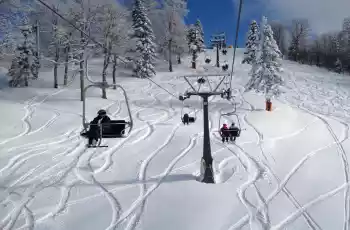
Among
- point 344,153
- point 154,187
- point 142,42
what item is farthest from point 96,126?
point 142,42

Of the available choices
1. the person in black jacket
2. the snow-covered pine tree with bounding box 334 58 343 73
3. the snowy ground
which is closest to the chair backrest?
the person in black jacket

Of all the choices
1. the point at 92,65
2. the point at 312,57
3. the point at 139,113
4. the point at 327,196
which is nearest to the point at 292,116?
the point at 139,113

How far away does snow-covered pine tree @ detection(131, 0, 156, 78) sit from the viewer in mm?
36938

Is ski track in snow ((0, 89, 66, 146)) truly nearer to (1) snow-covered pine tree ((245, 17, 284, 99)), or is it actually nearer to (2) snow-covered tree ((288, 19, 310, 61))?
(1) snow-covered pine tree ((245, 17, 284, 99))

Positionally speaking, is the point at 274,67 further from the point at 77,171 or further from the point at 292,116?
the point at 77,171

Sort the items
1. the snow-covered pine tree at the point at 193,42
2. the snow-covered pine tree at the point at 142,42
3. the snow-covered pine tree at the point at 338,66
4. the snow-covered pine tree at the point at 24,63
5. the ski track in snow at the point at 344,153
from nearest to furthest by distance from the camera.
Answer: the ski track in snow at the point at 344,153, the snow-covered pine tree at the point at 24,63, the snow-covered pine tree at the point at 142,42, the snow-covered pine tree at the point at 193,42, the snow-covered pine tree at the point at 338,66

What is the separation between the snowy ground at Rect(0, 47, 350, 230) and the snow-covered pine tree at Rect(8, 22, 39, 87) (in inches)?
282

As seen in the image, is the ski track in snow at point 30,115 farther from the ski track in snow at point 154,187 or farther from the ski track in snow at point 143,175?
the ski track in snow at point 154,187

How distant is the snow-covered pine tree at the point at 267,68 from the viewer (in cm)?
2733

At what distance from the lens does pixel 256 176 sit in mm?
12992

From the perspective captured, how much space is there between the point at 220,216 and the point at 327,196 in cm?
477

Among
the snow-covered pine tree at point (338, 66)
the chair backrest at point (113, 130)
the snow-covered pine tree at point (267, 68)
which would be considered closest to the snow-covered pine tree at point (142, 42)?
the snow-covered pine tree at point (267, 68)

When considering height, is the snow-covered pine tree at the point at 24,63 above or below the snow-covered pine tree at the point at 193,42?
below

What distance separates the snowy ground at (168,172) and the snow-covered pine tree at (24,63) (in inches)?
282
